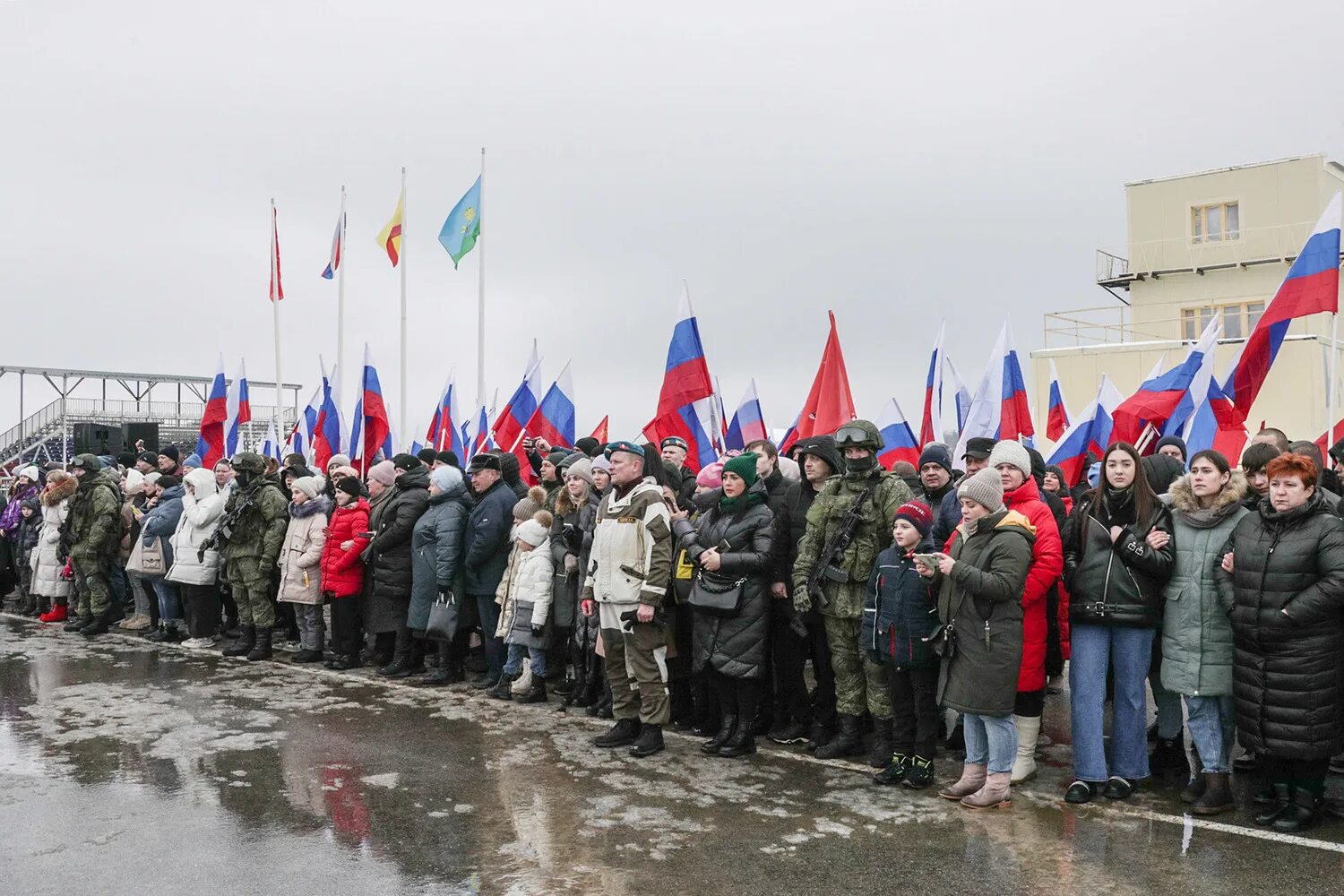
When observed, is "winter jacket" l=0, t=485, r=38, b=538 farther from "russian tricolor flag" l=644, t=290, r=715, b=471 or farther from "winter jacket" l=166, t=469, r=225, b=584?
"russian tricolor flag" l=644, t=290, r=715, b=471

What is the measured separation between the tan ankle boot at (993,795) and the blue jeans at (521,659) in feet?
12.6

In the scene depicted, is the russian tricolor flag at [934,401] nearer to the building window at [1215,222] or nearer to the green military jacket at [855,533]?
the green military jacket at [855,533]

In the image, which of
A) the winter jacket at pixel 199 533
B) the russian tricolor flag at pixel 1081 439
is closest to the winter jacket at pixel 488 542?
the winter jacket at pixel 199 533

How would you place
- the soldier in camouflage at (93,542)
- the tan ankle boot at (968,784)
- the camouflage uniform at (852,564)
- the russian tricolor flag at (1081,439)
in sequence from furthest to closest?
the soldier in camouflage at (93,542) < the russian tricolor flag at (1081,439) < the camouflage uniform at (852,564) < the tan ankle boot at (968,784)

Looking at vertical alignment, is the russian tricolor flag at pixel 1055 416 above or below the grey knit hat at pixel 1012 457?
above

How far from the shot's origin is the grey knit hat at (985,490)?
616 cm

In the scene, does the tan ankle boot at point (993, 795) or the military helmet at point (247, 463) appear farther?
the military helmet at point (247, 463)

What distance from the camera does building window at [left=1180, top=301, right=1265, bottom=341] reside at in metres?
28.9

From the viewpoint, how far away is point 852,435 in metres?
7.00

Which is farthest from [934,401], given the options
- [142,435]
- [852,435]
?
[142,435]

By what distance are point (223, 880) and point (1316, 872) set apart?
15.9ft

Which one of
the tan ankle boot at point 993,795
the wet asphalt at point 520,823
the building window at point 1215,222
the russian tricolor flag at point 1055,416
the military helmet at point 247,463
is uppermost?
the building window at point 1215,222

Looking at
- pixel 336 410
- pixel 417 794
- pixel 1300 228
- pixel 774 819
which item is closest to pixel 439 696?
pixel 417 794

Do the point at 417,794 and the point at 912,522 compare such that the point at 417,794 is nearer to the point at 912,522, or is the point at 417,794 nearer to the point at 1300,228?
the point at 912,522
